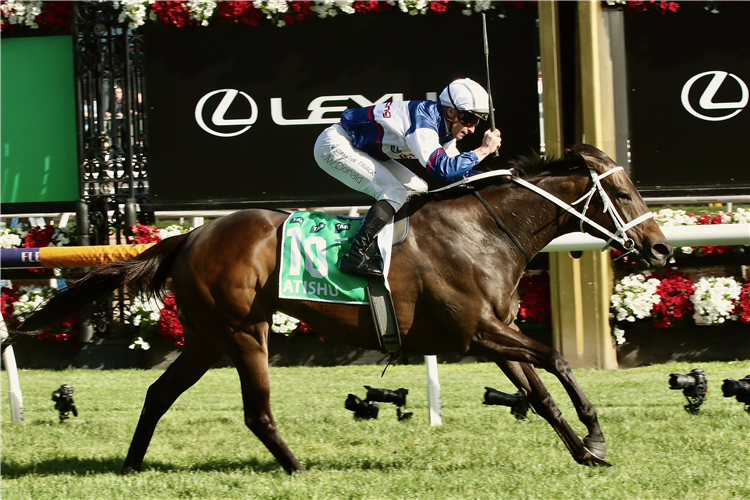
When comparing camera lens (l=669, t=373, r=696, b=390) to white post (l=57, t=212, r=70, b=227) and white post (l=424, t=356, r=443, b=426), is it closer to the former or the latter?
white post (l=424, t=356, r=443, b=426)

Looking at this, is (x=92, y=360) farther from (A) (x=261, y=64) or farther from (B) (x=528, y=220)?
(B) (x=528, y=220)

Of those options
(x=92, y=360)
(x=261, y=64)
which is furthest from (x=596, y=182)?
(x=92, y=360)

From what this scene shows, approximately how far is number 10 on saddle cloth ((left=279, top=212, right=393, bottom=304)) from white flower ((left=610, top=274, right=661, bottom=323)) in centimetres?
373

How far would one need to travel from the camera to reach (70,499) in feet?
12.5

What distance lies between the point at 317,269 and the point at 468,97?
43.6 inches

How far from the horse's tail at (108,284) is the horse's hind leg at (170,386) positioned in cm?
33

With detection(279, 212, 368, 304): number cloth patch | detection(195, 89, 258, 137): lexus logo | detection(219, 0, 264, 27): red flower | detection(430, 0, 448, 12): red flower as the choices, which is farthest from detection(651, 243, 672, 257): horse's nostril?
detection(219, 0, 264, 27): red flower

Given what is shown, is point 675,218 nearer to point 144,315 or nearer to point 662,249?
point 662,249

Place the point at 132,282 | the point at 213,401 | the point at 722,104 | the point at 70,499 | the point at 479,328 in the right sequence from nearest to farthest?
the point at 70,499, the point at 479,328, the point at 132,282, the point at 213,401, the point at 722,104

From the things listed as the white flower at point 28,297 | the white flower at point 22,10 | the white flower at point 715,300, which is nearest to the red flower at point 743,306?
the white flower at point 715,300

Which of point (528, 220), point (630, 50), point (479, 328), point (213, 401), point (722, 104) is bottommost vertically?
point (213, 401)

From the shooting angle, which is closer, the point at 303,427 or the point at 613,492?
the point at 613,492

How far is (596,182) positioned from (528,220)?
38 centimetres

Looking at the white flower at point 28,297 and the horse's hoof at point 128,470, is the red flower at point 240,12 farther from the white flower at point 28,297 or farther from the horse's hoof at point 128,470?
the horse's hoof at point 128,470
